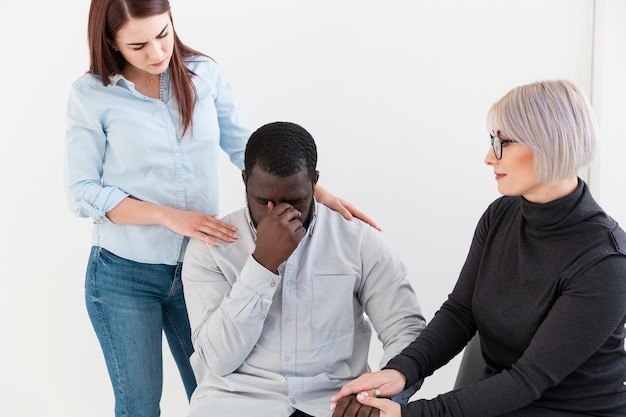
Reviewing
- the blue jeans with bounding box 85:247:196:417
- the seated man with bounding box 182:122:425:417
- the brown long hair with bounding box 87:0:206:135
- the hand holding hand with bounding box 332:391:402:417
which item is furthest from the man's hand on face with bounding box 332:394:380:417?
the brown long hair with bounding box 87:0:206:135

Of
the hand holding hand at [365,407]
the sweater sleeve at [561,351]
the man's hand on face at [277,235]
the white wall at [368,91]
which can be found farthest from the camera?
the white wall at [368,91]

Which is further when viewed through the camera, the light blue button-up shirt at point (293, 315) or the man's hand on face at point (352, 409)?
the light blue button-up shirt at point (293, 315)

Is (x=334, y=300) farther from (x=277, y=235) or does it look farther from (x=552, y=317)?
(x=552, y=317)

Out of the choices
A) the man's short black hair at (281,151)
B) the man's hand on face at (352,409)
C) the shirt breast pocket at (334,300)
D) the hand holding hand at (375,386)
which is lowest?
the man's hand on face at (352,409)

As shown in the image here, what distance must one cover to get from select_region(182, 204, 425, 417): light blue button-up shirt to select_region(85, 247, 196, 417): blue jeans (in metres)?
0.17

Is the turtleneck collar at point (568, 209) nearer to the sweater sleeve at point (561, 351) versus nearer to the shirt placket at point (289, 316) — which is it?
the sweater sleeve at point (561, 351)

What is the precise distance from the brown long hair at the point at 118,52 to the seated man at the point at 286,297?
0.27 m

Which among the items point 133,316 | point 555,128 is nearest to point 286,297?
point 133,316

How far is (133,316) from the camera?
2158 mm

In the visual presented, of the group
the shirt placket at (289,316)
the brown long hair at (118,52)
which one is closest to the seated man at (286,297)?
the shirt placket at (289,316)

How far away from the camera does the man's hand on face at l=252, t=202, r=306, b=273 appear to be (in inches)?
72.8

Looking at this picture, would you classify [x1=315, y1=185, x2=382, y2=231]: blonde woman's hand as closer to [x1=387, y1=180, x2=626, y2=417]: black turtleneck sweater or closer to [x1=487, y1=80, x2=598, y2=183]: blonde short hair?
[x1=387, y1=180, x2=626, y2=417]: black turtleneck sweater

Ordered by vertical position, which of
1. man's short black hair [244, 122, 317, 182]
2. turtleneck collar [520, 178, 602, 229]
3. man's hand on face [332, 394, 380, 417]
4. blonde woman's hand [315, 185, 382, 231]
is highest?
man's short black hair [244, 122, 317, 182]

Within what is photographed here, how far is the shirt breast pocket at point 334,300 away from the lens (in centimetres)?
201
